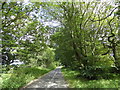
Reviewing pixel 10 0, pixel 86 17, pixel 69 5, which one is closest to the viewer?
pixel 10 0

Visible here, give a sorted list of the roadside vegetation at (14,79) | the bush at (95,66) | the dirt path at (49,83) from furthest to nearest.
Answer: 1. the bush at (95,66)
2. the dirt path at (49,83)
3. the roadside vegetation at (14,79)

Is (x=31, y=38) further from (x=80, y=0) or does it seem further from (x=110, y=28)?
(x=110, y=28)

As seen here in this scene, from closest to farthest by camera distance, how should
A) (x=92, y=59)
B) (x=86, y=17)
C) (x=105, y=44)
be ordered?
(x=92, y=59), (x=86, y=17), (x=105, y=44)

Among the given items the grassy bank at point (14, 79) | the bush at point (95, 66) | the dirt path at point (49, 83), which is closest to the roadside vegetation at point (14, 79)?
the grassy bank at point (14, 79)

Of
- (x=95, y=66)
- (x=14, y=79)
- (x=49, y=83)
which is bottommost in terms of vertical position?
(x=49, y=83)

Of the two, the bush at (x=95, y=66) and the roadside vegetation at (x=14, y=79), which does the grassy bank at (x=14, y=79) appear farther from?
the bush at (x=95, y=66)

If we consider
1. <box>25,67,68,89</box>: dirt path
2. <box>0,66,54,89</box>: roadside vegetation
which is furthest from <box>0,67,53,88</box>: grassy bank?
<box>25,67,68,89</box>: dirt path

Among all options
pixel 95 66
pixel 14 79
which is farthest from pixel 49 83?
pixel 95 66

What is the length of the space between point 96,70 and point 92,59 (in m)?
0.89

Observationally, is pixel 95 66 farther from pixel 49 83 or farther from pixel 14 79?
pixel 14 79

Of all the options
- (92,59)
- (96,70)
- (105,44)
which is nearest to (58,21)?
(92,59)

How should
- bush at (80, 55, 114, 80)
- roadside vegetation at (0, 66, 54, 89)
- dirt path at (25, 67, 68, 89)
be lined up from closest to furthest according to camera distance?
roadside vegetation at (0, 66, 54, 89) → dirt path at (25, 67, 68, 89) → bush at (80, 55, 114, 80)

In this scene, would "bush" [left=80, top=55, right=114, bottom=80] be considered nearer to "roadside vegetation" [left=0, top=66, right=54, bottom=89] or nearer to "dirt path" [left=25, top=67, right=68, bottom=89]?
"dirt path" [left=25, top=67, right=68, bottom=89]

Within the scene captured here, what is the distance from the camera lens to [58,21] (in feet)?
27.7
